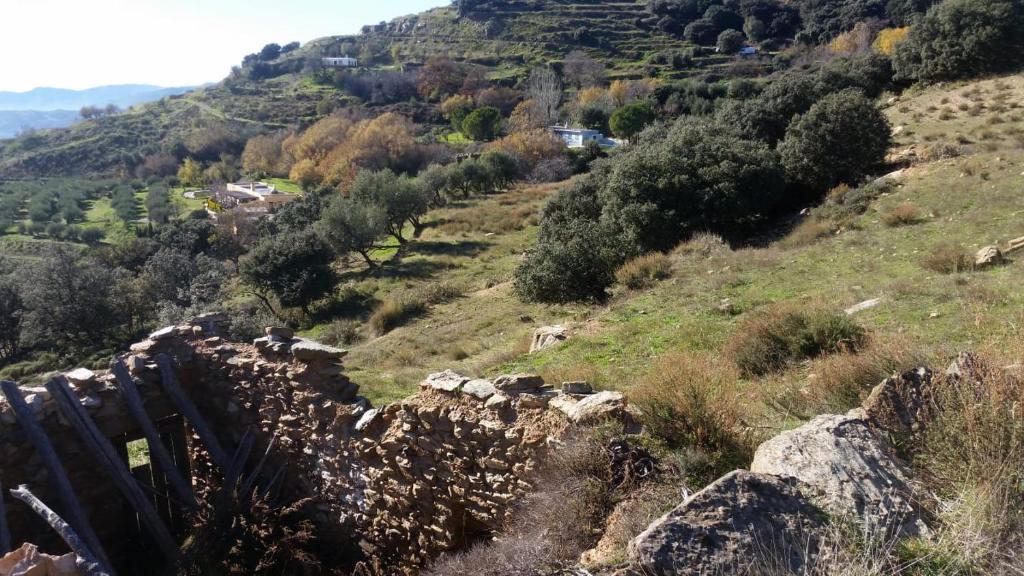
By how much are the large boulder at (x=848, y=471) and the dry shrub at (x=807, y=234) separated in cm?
1189

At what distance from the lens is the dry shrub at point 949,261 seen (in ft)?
32.4

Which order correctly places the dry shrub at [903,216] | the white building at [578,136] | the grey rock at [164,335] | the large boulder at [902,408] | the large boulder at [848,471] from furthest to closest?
the white building at [578,136] < the dry shrub at [903,216] < the grey rock at [164,335] < the large boulder at [902,408] < the large boulder at [848,471]

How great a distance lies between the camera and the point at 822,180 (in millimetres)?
19906

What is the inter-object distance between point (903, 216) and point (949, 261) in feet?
15.1

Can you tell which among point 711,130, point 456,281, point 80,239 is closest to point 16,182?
point 80,239

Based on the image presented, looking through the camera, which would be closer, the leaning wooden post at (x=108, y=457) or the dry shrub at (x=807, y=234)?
the leaning wooden post at (x=108, y=457)

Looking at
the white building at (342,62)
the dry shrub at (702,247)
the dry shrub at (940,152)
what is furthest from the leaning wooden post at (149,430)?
the white building at (342,62)

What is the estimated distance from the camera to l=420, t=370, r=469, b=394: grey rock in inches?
241

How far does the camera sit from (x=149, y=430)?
783cm

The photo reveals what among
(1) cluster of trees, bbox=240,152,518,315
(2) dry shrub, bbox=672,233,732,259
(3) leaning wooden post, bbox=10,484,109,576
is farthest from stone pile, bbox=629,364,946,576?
(1) cluster of trees, bbox=240,152,518,315

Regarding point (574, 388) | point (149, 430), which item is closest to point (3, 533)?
point (149, 430)

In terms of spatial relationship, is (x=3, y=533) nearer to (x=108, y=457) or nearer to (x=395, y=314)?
(x=108, y=457)

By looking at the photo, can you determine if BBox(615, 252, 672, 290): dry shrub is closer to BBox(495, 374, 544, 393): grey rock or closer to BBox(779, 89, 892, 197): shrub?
BBox(495, 374, 544, 393): grey rock

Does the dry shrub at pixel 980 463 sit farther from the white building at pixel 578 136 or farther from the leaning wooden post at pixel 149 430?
the white building at pixel 578 136
